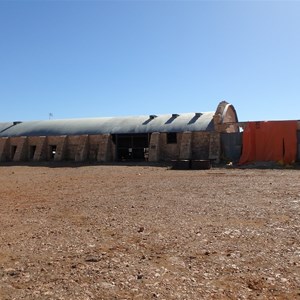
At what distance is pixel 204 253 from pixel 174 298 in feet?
5.10

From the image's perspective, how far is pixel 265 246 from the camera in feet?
18.4

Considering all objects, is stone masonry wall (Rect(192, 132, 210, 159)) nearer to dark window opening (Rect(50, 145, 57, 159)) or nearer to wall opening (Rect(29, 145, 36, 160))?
dark window opening (Rect(50, 145, 57, 159))

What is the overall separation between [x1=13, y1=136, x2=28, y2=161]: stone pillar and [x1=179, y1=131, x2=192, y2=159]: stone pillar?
643 inches

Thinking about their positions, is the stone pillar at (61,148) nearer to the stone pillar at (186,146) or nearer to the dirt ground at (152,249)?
the stone pillar at (186,146)

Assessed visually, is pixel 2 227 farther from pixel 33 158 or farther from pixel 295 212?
pixel 33 158

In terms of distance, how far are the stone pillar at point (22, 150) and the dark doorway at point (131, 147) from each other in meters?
9.60

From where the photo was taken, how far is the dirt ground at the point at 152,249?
4168mm

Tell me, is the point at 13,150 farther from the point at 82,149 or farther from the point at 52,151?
the point at 82,149

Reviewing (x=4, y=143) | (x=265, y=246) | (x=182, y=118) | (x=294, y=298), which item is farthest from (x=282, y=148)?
(x=4, y=143)

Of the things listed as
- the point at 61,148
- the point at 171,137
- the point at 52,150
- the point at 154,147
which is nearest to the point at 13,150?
the point at 52,150

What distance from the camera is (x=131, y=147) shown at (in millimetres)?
35531

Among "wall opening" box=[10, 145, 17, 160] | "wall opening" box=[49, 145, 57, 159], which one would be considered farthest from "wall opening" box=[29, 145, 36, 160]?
"wall opening" box=[10, 145, 17, 160]

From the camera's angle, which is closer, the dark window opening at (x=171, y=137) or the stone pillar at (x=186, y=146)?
the stone pillar at (x=186, y=146)

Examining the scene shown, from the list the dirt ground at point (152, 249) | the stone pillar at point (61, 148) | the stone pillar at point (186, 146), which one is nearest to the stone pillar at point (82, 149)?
the stone pillar at point (61, 148)
